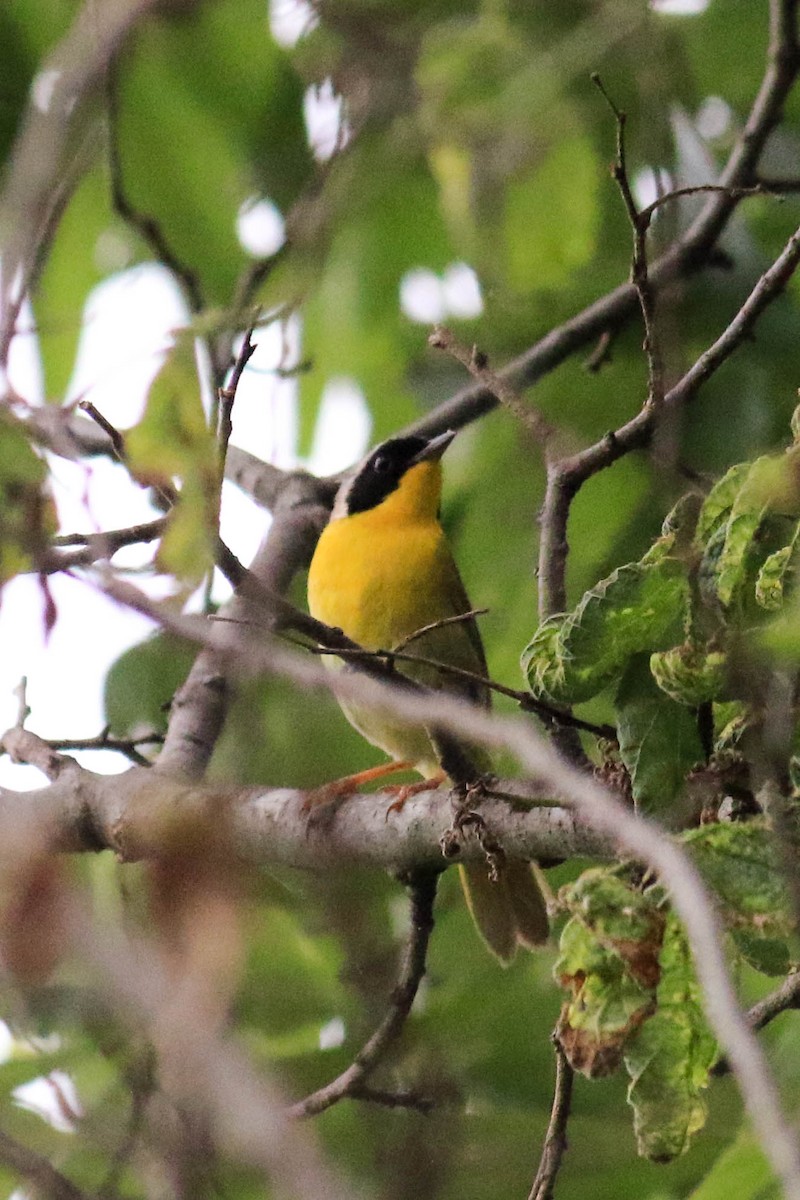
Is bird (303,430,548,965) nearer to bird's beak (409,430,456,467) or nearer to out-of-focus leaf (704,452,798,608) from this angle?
bird's beak (409,430,456,467)

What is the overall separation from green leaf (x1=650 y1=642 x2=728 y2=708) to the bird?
2.19 m

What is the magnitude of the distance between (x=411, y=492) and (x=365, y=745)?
1.20 metres

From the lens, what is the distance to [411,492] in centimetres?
531

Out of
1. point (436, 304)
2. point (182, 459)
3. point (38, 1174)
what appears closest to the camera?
point (38, 1174)

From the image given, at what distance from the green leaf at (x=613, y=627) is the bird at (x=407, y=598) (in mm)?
2052

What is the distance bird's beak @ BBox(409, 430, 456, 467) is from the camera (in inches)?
190

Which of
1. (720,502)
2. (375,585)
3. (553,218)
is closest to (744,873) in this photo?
(720,502)

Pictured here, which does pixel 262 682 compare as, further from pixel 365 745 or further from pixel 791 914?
pixel 791 914

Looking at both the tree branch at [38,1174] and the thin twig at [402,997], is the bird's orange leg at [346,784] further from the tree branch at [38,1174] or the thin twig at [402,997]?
the tree branch at [38,1174]

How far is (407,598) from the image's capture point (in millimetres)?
4762

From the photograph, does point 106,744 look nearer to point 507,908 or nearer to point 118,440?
point 507,908

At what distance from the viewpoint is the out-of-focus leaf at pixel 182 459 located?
171 cm

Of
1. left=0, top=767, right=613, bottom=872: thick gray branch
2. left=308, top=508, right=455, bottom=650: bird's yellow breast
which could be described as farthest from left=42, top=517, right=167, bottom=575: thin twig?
left=308, top=508, right=455, bottom=650: bird's yellow breast

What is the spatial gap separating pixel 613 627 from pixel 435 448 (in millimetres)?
3157
